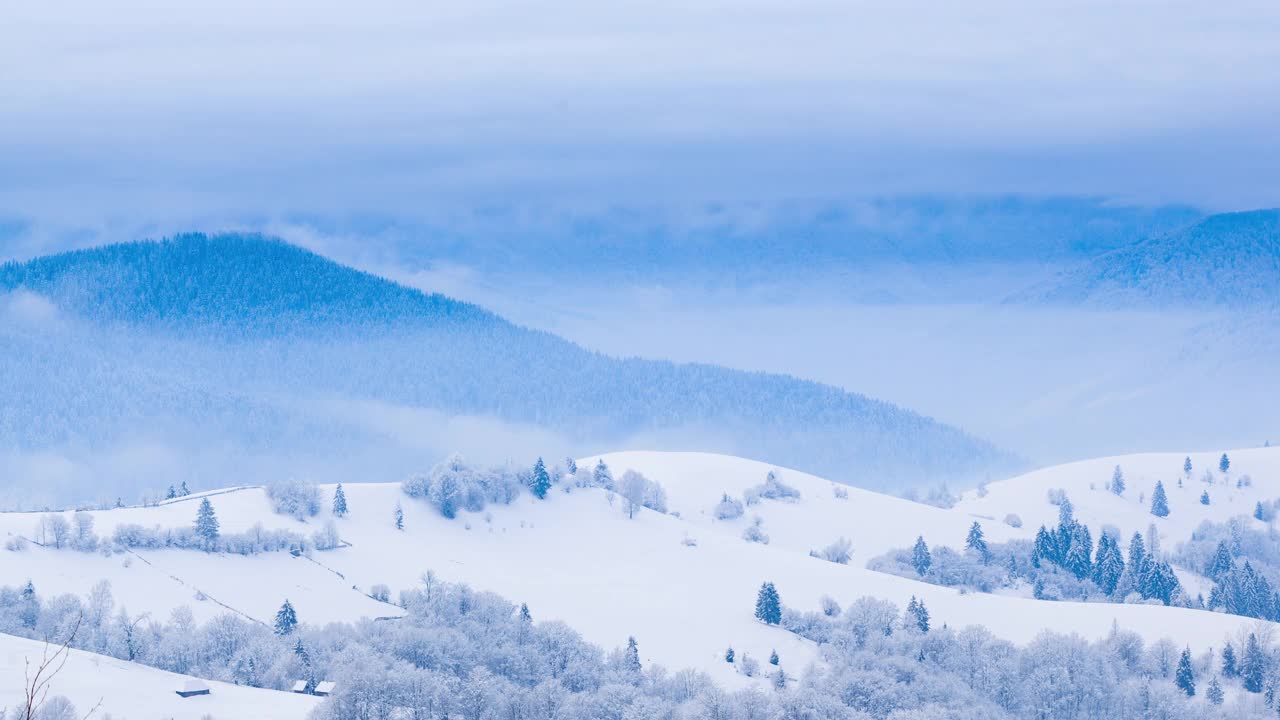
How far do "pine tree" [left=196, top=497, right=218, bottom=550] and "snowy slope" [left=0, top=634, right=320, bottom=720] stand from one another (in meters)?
40.1

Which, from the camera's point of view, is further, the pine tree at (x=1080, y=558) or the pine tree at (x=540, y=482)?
the pine tree at (x=1080, y=558)

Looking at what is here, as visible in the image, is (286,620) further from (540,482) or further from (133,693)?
(540,482)

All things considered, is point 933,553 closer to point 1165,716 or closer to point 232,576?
point 1165,716

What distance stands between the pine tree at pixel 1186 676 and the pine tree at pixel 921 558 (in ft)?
178

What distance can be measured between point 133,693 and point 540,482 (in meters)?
86.3

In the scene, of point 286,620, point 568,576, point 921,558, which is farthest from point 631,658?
point 921,558

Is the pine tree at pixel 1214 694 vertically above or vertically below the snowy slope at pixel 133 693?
above

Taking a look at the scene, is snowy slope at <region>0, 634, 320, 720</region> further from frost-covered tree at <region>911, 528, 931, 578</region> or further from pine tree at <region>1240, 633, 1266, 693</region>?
frost-covered tree at <region>911, 528, 931, 578</region>

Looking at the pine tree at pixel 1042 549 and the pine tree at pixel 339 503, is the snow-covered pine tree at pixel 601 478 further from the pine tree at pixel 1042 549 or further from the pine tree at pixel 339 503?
the pine tree at pixel 1042 549

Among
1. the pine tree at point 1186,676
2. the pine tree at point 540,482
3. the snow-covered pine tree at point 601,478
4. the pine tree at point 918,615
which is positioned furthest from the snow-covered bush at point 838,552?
the pine tree at point 1186,676

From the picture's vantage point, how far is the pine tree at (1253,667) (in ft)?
422

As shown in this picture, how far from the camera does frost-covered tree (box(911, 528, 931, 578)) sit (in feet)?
606

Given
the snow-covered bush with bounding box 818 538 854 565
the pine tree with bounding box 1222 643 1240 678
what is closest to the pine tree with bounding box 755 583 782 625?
the pine tree with bounding box 1222 643 1240 678

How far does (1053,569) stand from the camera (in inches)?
7239
